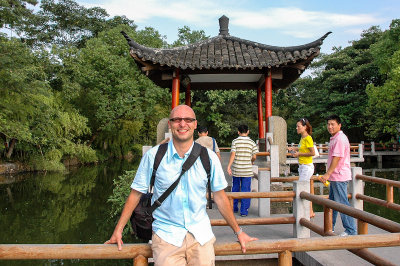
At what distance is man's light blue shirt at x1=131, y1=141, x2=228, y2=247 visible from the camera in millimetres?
2068

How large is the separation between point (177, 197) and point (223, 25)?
28.7 ft

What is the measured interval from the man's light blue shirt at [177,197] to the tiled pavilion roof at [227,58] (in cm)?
612

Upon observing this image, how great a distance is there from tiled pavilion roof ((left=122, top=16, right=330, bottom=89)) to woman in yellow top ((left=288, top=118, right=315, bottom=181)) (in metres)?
3.49

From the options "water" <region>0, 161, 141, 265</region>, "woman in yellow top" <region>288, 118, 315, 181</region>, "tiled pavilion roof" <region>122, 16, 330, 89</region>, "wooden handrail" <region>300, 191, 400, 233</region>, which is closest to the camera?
"wooden handrail" <region>300, 191, 400, 233</region>

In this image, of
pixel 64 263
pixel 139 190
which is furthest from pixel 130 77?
pixel 139 190

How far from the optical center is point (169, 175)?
2.10m

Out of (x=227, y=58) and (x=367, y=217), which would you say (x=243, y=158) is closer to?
(x=367, y=217)

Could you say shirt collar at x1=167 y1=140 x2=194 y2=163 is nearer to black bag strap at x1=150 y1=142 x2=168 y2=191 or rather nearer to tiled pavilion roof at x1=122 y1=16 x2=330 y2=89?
black bag strap at x1=150 y1=142 x2=168 y2=191

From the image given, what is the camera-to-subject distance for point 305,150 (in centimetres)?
515

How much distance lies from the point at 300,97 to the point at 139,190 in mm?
34130

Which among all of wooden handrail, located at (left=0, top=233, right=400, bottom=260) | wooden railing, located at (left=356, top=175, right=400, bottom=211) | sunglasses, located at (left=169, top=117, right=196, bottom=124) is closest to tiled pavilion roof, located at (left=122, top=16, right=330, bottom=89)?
wooden railing, located at (left=356, top=175, right=400, bottom=211)

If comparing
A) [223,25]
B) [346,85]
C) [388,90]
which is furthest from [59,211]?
[346,85]

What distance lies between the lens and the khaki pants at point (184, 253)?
6.59 ft

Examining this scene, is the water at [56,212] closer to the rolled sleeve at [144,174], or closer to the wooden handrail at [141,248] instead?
the wooden handrail at [141,248]
